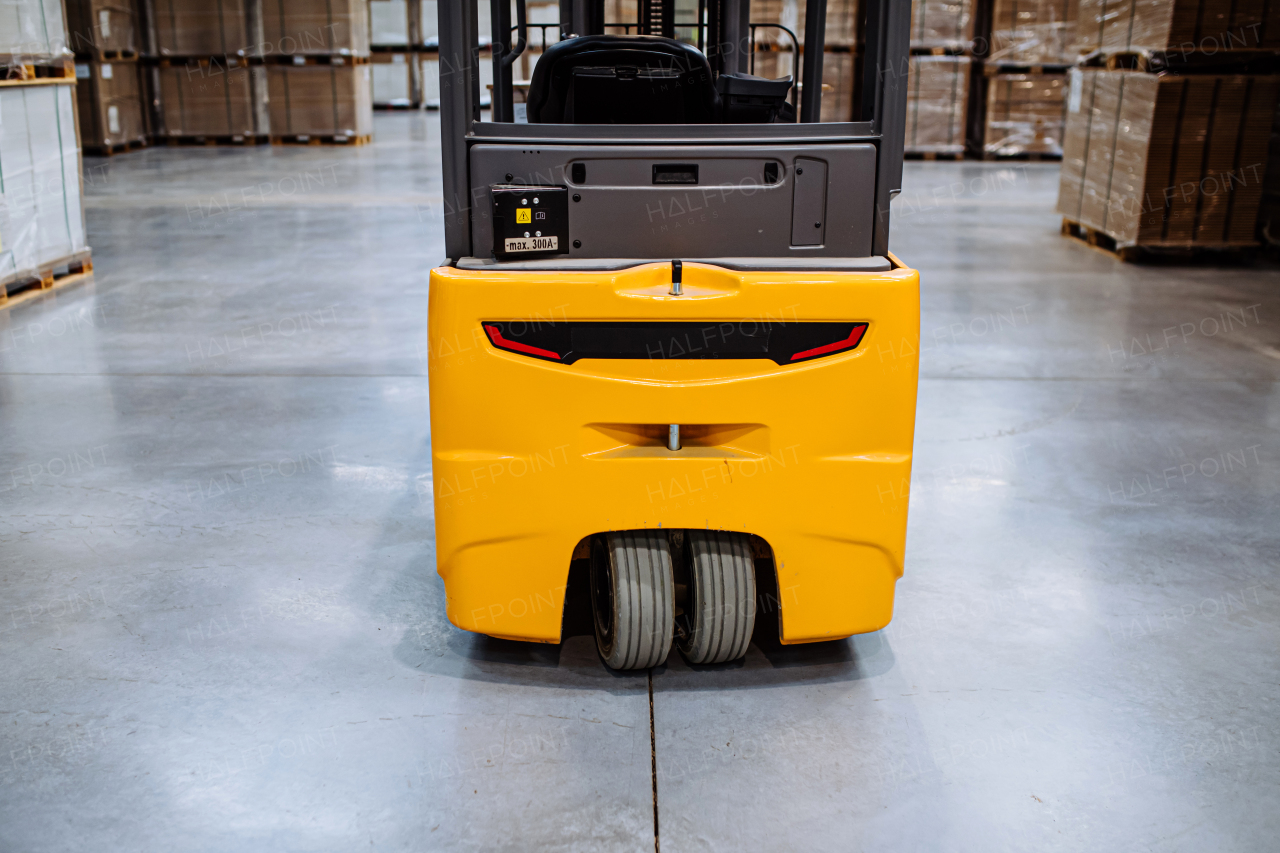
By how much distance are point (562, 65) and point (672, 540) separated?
129 cm

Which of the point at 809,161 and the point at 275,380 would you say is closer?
the point at 809,161

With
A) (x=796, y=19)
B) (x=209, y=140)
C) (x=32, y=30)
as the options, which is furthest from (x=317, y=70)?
(x=32, y=30)

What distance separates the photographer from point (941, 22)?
13.7 m

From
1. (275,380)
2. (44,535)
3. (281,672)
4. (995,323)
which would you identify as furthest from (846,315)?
(995,323)

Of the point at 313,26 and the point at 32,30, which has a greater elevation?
the point at 313,26

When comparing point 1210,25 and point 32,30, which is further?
point 1210,25

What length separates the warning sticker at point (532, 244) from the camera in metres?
2.31

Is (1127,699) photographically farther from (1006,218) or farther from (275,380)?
(1006,218)

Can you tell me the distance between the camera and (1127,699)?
A: 2.52 metres

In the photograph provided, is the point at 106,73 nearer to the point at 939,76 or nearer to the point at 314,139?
the point at 314,139

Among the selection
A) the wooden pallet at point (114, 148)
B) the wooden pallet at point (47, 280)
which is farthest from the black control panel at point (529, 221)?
the wooden pallet at point (114, 148)

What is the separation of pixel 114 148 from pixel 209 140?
1608 millimetres

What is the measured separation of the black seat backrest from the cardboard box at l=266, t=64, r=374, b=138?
44.5 ft

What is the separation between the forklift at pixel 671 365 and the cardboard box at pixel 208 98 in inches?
584
